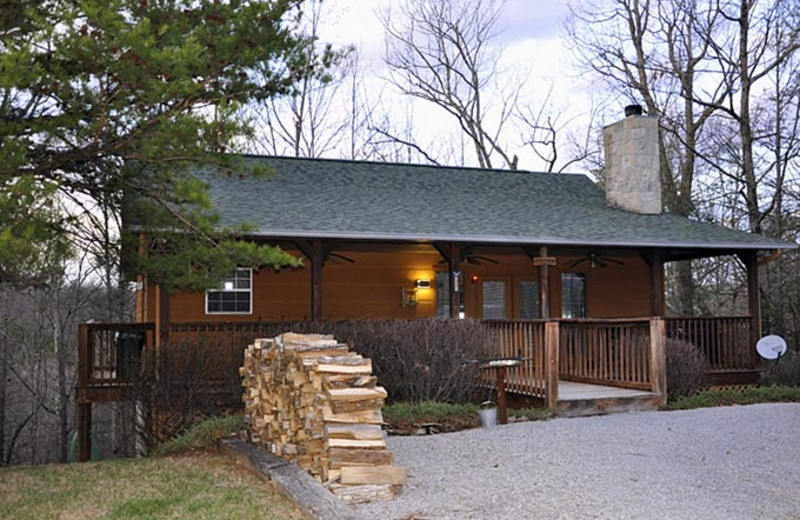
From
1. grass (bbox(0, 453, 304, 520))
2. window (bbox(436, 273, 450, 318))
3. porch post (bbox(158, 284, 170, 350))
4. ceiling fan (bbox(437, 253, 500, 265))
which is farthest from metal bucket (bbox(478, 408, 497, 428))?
window (bbox(436, 273, 450, 318))

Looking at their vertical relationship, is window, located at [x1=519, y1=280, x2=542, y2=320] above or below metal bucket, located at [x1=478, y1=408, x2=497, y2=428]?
above

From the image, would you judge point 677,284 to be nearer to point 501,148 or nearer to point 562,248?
point 501,148

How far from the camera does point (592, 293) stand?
15617mm

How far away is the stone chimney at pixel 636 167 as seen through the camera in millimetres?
15297

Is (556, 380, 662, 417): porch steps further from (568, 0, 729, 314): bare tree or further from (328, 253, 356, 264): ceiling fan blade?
(568, 0, 729, 314): bare tree

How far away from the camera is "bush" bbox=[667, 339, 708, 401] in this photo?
10.9 meters

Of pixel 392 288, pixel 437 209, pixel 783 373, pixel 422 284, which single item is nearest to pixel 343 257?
pixel 392 288

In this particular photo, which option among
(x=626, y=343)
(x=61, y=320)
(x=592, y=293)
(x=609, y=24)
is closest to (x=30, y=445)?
(x=61, y=320)

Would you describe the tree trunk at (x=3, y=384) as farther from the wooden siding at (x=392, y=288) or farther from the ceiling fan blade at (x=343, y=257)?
the ceiling fan blade at (x=343, y=257)

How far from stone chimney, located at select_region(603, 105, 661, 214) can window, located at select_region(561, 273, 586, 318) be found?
1.62 metres

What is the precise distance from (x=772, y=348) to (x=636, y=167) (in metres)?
4.40

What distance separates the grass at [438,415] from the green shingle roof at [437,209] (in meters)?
2.99

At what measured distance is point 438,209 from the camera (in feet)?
44.7

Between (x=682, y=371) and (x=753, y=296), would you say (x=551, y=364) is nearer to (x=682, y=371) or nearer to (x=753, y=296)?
(x=682, y=371)
